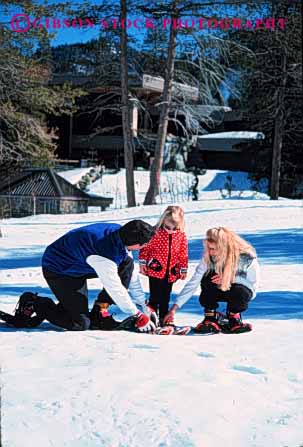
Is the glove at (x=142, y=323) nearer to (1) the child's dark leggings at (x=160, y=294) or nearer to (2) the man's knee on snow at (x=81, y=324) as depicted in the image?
(2) the man's knee on snow at (x=81, y=324)

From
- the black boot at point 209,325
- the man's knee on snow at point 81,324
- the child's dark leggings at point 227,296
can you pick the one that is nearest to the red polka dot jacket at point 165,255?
A: the child's dark leggings at point 227,296

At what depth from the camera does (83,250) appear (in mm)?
4918

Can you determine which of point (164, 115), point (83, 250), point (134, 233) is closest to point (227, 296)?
point (134, 233)

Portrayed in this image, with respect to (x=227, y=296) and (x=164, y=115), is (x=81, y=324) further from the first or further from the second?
(x=164, y=115)

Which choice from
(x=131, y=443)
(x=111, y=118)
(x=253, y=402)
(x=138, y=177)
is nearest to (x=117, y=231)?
(x=253, y=402)

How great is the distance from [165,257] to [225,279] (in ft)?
2.41

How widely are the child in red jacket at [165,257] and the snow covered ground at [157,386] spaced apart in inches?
12.9

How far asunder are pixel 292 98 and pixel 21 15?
12.7 meters

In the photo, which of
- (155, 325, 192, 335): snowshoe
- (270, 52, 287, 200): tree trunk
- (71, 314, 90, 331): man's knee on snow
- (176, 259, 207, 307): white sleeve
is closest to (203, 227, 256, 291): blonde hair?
(176, 259, 207, 307): white sleeve

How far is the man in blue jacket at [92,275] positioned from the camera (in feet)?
15.9

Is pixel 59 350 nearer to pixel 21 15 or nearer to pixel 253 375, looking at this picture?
pixel 253 375

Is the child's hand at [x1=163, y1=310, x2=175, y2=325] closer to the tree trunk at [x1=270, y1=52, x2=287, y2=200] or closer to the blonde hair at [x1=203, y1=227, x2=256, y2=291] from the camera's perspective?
the blonde hair at [x1=203, y1=227, x2=256, y2=291]

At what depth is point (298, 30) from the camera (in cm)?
2145

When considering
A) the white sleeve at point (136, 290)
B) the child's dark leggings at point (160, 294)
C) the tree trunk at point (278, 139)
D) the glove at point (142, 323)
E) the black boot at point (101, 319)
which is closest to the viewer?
the glove at point (142, 323)
